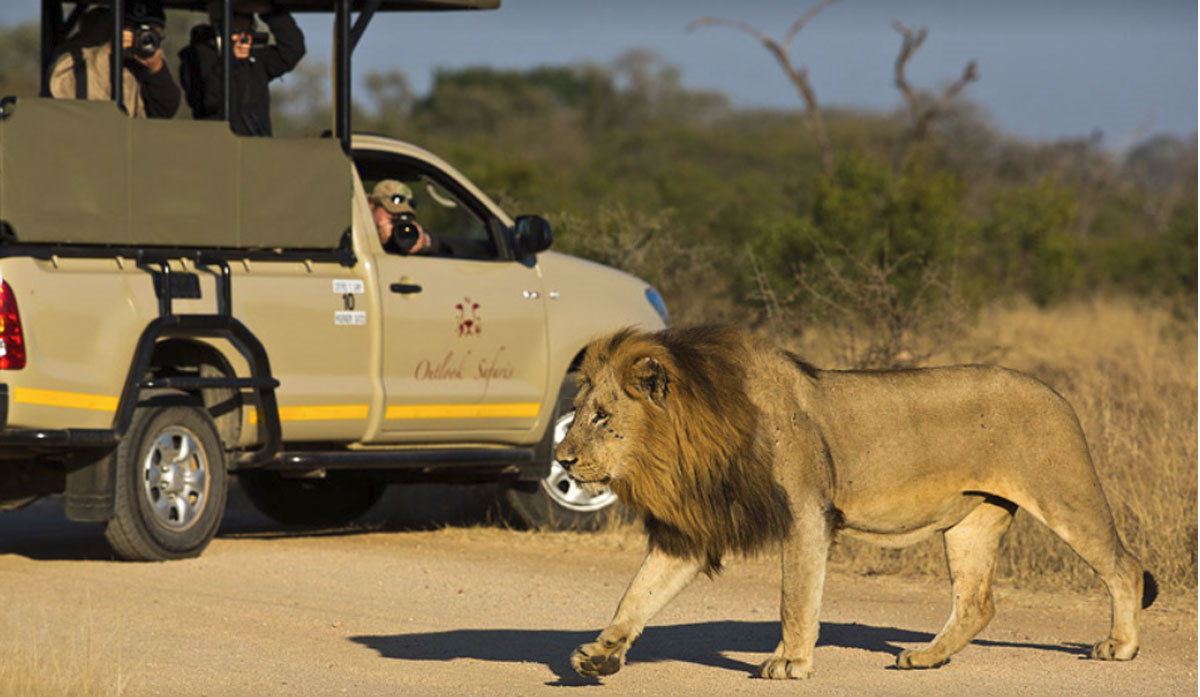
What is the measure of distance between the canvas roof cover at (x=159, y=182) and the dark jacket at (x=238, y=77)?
75 cm

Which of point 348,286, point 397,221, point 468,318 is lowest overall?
point 468,318

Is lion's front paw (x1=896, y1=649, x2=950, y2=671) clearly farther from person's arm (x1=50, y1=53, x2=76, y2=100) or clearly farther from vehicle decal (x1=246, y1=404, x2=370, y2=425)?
person's arm (x1=50, y1=53, x2=76, y2=100)

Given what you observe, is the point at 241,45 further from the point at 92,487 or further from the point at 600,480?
the point at 600,480

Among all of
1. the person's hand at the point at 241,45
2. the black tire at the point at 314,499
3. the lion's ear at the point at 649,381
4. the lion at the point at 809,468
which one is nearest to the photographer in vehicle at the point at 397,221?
the person's hand at the point at 241,45

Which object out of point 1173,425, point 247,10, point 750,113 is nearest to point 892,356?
point 1173,425

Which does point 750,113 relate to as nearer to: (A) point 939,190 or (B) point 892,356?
(A) point 939,190

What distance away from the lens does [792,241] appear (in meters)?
16.9

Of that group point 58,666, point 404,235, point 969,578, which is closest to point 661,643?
point 969,578

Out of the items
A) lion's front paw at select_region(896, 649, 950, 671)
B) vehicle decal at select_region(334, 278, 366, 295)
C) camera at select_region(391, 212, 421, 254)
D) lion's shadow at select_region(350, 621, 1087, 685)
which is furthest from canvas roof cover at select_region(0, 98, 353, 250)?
lion's front paw at select_region(896, 649, 950, 671)

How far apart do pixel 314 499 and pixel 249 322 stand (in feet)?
8.68

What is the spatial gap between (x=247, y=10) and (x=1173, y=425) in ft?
21.0

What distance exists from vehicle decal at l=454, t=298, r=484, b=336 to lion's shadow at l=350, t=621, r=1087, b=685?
283 centimetres

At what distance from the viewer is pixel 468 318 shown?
10742mm

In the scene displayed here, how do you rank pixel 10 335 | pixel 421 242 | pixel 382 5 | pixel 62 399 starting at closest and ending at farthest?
1. pixel 10 335
2. pixel 62 399
3. pixel 421 242
4. pixel 382 5
